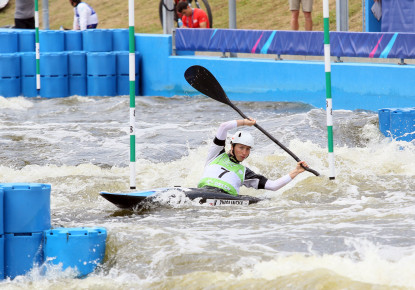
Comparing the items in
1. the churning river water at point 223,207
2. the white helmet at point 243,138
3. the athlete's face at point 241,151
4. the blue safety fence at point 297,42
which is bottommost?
the churning river water at point 223,207

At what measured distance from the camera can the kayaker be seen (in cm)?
793

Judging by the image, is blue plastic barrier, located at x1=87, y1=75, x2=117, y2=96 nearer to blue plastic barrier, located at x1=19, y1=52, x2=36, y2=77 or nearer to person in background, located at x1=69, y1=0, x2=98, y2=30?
blue plastic barrier, located at x1=19, y1=52, x2=36, y2=77

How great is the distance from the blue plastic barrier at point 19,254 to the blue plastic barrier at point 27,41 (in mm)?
10430

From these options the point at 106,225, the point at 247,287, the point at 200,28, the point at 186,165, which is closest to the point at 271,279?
the point at 247,287

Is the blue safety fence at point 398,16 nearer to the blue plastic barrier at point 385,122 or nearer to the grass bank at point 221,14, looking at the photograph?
the blue plastic barrier at point 385,122

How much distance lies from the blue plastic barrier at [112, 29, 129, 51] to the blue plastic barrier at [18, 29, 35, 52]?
142 cm

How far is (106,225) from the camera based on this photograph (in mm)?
7043

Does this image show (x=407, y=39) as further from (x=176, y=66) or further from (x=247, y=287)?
(x=247, y=287)

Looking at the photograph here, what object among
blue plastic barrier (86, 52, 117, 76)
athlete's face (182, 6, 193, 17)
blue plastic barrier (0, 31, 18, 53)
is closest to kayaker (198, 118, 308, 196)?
athlete's face (182, 6, 193, 17)

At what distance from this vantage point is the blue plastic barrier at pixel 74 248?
5.86 metres

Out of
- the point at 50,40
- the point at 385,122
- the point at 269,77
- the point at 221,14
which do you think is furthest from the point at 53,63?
the point at 221,14

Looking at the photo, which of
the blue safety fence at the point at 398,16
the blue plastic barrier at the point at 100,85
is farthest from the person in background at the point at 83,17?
the blue safety fence at the point at 398,16

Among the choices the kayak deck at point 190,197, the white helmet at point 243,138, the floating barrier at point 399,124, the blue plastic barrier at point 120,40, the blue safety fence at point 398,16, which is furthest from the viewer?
the blue plastic barrier at point 120,40

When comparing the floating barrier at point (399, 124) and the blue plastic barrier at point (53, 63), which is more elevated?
the blue plastic barrier at point (53, 63)
